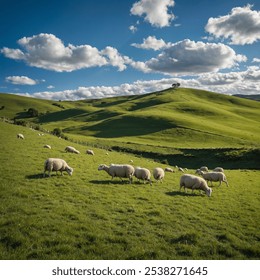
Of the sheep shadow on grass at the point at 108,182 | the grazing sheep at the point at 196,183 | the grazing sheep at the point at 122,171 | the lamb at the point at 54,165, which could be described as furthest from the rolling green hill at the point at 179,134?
the lamb at the point at 54,165

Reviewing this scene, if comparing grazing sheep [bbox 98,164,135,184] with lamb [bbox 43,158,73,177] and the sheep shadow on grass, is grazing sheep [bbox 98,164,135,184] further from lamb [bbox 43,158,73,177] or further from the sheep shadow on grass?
lamb [bbox 43,158,73,177]

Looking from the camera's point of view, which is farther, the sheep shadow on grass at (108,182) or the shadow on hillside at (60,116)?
the shadow on hillside at (60,116)

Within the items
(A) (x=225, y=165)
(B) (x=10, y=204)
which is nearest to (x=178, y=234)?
(B) (x=10, y=204)

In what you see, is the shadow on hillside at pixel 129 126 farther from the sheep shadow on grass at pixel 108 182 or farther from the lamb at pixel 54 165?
the sheep shadow on grass at pixel 108 182

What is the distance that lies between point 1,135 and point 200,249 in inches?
1424

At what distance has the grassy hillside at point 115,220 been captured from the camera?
33.8 feet

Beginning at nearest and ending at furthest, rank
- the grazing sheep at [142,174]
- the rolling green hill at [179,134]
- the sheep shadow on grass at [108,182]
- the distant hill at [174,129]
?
the sheep shadow on grass at [108,182]
the grazing sheep at [142,174]
the rolling green hill at [179,134]
the distant hill at [174,129]

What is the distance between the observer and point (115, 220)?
1325 centimetres

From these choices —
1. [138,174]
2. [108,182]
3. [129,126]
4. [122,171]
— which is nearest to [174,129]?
[129,126]

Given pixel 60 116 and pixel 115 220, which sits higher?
pixel 60 116

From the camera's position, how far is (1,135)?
3841 cm

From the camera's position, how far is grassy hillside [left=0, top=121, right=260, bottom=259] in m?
10.3

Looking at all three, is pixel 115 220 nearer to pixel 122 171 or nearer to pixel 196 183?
pixel 122 171
